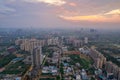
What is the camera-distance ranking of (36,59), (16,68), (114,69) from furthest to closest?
(36,59) < (16,68) < (114,69)

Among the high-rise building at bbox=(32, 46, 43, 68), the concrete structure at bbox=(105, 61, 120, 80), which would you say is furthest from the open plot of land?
the concrete structure at bbox=(105, 61, 120, 80)

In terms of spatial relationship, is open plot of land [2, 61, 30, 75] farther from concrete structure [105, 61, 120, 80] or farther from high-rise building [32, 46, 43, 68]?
concrete structure [105, 61, 120, 80]

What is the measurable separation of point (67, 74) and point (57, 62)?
2.80 meters

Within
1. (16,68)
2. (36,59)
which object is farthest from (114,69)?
(16,68)

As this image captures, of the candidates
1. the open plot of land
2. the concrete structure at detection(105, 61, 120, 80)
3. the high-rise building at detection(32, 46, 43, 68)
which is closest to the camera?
the concrete structure at detection(105, 61, 120, 80)

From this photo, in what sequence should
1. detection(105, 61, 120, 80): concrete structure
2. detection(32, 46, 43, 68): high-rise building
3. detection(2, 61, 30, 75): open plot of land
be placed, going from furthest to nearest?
A: detection(32, 46, 43, 68): high-rise building
detection(2, 61, 30, 75): open plot of land
detection(105, 61, 120, 80): concrete structure

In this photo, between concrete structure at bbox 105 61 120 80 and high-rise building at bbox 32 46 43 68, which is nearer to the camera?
concrete structure at bbox 105 61 120 80

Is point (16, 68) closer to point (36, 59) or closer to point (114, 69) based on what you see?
point (36, 59)

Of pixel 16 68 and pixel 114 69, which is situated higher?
pixel 114 69

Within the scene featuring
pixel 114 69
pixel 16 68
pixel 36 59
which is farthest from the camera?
pixel 36 59

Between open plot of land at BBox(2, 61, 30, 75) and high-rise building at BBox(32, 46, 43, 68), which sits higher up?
high-rise building at BBox(32, 46, 43, 68)

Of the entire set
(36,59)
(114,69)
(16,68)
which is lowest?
(16,68)

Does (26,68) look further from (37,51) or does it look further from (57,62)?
(57,62)

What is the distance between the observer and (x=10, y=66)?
11.9 metres
